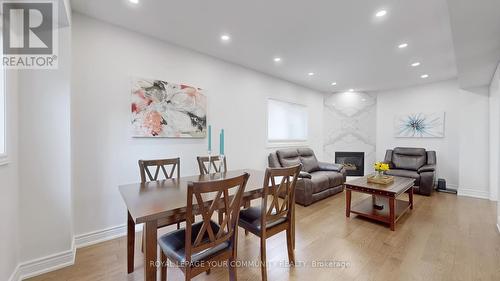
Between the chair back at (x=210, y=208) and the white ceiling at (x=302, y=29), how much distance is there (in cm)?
190

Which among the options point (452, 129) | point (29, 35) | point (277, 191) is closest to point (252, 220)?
point (277, 191)

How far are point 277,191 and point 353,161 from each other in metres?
5.15

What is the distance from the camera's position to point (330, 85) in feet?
18.2

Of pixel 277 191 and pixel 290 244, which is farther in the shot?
pixel 290 244

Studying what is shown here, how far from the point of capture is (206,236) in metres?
1.56

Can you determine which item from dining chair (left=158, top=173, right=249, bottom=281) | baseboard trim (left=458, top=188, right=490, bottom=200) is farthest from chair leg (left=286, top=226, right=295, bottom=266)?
baseboard trim (left=458, top=188, right=490, bottom=200)

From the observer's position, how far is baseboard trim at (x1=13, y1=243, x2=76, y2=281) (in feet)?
6.10

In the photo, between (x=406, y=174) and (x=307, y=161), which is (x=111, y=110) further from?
(x=406, y=174)

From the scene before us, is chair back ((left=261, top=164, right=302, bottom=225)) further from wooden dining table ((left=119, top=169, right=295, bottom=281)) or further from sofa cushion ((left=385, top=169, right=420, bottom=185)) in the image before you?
sofa cushion ((left=385, top=169, right=420, bottom=185))

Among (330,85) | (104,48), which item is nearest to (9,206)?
(104,48)

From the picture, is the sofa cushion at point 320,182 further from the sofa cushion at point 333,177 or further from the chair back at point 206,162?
the chair back at point 206,162

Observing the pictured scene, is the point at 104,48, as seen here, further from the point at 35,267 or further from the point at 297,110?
the point at 297,110

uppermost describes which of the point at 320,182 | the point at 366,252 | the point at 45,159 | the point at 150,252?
the point at 45,159

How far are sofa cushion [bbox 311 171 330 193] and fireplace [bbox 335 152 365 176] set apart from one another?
2338 mm
